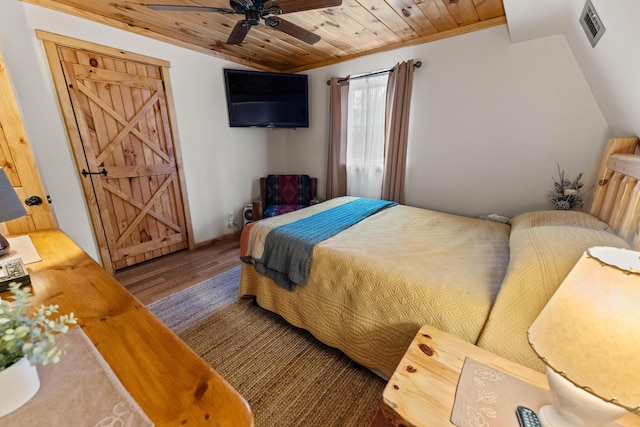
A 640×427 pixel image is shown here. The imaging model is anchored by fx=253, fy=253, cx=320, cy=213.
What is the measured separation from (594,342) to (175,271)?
3145 mm

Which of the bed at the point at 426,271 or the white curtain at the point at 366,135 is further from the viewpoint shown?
the white curtain at the point at 366,135

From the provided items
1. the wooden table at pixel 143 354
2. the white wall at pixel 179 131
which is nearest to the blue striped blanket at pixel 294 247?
the wooden table at pixel 143 354

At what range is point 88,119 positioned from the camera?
241cm

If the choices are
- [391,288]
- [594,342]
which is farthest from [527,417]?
[391,288]

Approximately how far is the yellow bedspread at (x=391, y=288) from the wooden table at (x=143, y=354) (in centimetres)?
96

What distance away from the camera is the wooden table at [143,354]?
1.74ft

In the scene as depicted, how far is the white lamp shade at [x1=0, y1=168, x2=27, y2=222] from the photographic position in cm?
110

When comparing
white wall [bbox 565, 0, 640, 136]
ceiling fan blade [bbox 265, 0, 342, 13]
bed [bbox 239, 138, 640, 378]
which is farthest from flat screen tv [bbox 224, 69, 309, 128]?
white wall [bbox 565, 0, 640, 136]

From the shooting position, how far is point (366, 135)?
10.5ft

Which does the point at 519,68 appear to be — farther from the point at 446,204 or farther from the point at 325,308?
the point at 325,308

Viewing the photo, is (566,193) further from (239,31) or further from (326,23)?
(239,31)

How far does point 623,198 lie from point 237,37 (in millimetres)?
2788

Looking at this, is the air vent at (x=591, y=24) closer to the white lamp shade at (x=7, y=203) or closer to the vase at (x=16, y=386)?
the vase at (x=16, y=386)

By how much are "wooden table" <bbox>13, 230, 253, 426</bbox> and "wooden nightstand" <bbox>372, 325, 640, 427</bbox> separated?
52cm
